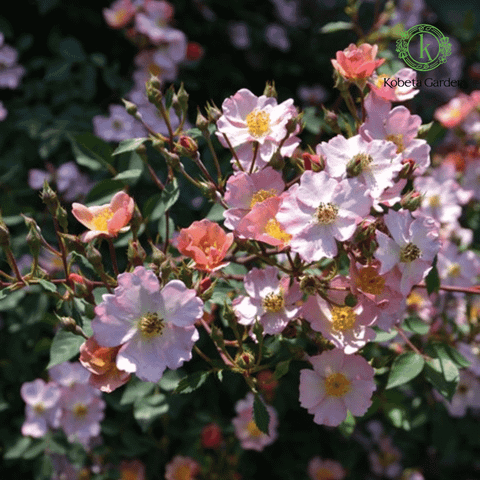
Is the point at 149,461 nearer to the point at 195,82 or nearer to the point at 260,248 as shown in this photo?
the point at 260,248

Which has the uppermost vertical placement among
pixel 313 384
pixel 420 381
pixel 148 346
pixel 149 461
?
pixel 148 346

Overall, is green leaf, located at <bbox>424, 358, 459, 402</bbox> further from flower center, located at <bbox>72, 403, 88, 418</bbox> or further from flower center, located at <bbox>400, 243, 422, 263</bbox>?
flower center, located at <bbox>72, 403, 88, 418</bbox>

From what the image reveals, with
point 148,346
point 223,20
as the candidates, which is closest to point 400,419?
point 148,346

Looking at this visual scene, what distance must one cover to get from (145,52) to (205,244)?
1594mm

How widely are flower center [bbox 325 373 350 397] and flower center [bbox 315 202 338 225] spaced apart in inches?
11.6

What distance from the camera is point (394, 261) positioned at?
0.99m

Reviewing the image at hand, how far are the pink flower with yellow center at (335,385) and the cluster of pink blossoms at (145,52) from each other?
123 centimetres

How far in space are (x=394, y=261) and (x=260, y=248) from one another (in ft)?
0.88

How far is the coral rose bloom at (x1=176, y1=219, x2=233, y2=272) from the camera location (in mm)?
1020

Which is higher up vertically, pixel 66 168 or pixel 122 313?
pixel 122 313

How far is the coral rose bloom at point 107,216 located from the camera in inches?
42.5

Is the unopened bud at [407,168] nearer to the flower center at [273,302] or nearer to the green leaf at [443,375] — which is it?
the flower center at [273,302]

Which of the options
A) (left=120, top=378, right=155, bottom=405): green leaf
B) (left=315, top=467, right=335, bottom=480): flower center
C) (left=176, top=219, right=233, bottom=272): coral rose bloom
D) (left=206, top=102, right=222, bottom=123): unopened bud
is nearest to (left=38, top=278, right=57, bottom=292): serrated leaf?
(left=176, top=219, right=233, bottom=272): coral rose bloom

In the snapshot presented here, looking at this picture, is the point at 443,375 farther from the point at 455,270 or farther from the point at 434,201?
the point at 434,201
